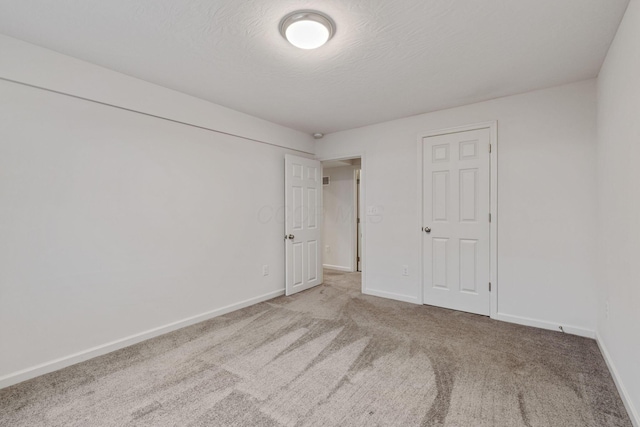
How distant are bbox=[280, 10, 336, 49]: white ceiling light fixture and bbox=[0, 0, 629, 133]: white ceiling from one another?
0.15 feet

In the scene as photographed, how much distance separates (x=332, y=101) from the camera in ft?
10.00

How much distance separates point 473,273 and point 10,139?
4.23 m

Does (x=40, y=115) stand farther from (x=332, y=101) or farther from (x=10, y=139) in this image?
(x=332, y=101)

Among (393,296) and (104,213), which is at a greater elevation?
(104,213)

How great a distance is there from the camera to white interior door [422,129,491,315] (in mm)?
→ 3092

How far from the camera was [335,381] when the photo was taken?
193cm

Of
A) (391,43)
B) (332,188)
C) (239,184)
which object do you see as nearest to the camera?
(391,43)

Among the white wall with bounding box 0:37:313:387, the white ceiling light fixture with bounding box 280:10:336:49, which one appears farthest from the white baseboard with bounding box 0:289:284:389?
the white ceiling light fixture with bounding box 280:10:336:49

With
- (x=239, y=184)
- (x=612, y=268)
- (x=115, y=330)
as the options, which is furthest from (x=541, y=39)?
(x=115, y=330)

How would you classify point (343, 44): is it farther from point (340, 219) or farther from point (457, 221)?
point (340, 219)

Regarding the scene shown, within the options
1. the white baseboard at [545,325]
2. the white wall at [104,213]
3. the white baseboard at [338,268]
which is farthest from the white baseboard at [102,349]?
the white baseboard at [545,325]

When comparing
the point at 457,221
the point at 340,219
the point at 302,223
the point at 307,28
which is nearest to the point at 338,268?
the point at 340,219

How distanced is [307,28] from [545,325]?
337cm

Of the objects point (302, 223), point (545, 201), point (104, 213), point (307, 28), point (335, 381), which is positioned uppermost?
point (307, 28)
